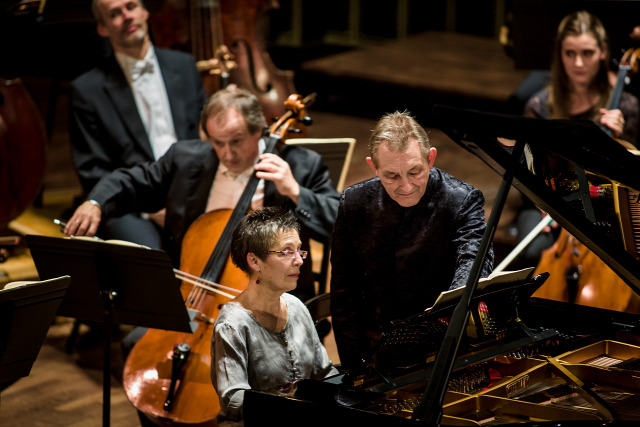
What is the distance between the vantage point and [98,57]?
15.8ft

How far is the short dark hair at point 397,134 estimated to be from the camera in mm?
2371

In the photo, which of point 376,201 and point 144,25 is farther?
point 144,25

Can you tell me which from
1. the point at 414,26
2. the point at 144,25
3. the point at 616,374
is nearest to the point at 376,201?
the point at 616,374

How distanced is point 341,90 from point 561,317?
4525 millimetres

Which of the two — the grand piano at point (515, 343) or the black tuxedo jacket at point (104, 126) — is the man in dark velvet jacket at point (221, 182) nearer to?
the black tuxedo jacket at point (104, 126)

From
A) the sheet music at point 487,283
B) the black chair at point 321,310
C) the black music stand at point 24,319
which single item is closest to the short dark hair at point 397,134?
the sheet music at point 487,283

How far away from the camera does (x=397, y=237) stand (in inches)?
100

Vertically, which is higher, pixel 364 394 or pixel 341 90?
pixel 364 394

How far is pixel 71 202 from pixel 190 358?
8.11 ft

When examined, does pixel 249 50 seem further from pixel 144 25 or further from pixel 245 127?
pixel 245 127

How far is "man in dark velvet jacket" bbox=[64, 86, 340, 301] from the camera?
123 inches

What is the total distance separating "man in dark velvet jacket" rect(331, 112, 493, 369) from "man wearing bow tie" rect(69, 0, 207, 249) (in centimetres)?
132

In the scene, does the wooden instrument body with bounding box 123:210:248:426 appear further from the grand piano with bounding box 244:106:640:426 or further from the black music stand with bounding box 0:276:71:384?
the grand piano with bounding box 244:106:640:426

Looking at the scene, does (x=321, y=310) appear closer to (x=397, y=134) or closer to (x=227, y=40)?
(x=397, y=134)
